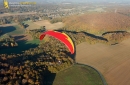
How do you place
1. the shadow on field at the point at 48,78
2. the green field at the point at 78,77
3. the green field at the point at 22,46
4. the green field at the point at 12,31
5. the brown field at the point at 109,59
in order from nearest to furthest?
the shadow on field at the point at 48,78
the green field at the point at 78,77
the brown field at the point at 109,59
the green field at the point at 22,46
the green field at the point at 12,31

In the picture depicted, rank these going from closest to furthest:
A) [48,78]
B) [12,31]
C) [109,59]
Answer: [48,78]
[109,59]
[12,31]

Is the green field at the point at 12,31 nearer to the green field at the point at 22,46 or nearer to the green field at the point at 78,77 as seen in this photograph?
the green field at the point at 22,46

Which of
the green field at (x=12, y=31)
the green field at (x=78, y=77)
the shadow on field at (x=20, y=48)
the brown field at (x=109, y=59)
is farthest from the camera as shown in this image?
the green field at (x=12, y=31)

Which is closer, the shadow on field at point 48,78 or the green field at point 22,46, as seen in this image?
the shadow on field at point 48,78

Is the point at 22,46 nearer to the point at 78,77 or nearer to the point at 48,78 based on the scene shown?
the point at 48,78

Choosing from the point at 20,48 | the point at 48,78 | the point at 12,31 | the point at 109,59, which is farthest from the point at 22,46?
the point at 12,31

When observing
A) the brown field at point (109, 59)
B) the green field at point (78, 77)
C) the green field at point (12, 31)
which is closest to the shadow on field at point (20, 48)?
the brown field at point (109, 59)

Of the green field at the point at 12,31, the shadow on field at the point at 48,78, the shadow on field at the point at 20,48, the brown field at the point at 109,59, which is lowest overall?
the green field at the point at 12,31
